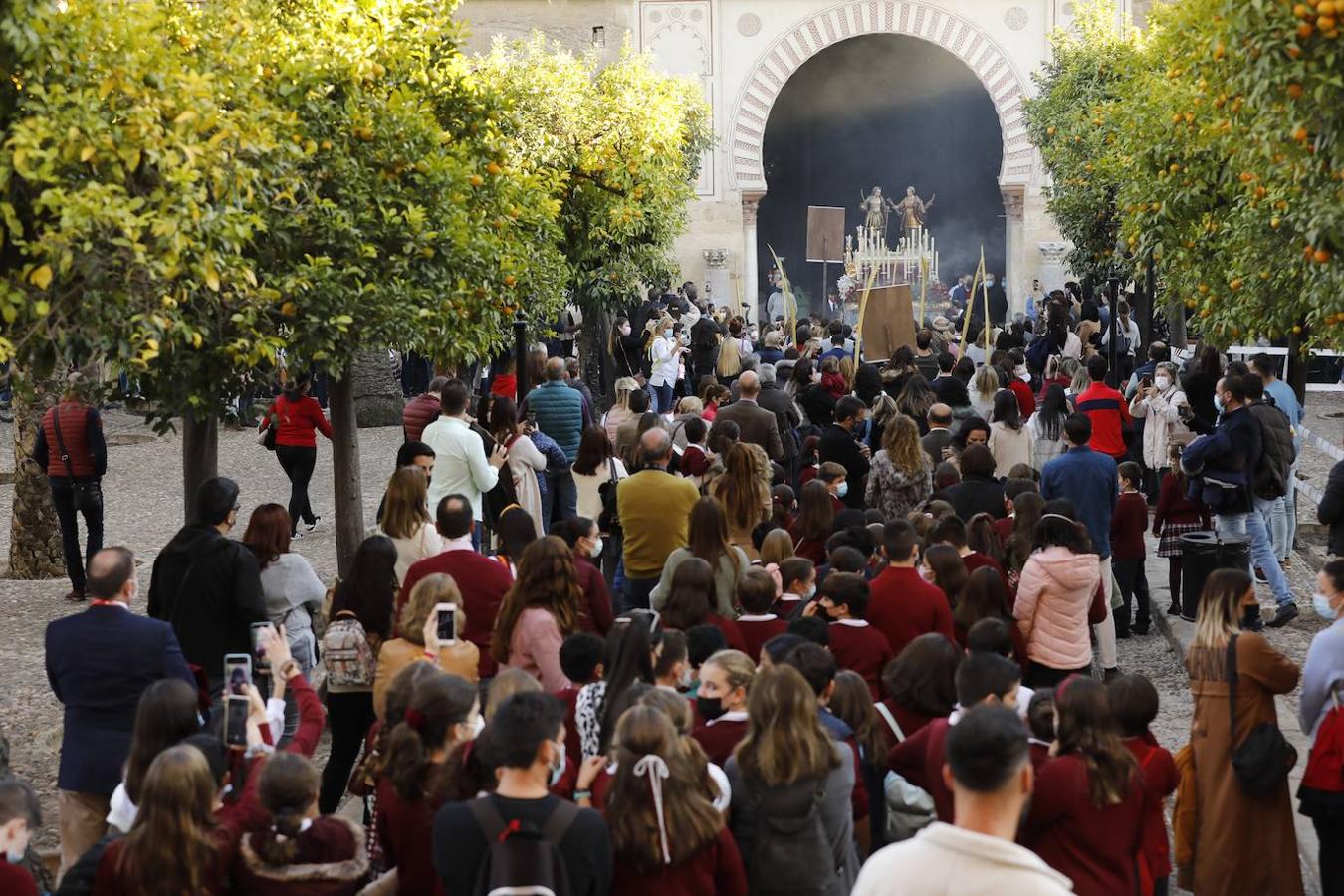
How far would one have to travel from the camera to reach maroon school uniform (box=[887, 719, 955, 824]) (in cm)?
502

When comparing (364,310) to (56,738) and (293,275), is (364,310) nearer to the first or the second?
(293,275)

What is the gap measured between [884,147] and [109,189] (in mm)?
29465

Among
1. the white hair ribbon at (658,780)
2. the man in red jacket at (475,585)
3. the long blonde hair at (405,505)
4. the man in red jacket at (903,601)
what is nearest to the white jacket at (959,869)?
the white hair ribbon at (658,780)

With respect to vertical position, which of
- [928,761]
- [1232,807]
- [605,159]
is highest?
[605,159]

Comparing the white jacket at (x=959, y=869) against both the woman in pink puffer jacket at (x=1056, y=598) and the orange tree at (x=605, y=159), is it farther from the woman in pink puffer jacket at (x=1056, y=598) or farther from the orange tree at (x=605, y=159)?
the orange tree at (x=605, y=159)

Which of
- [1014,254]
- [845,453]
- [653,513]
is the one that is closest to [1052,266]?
[1014,254]

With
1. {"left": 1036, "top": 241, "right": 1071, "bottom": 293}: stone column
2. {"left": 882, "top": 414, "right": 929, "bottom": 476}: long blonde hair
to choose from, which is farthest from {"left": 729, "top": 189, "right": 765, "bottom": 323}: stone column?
{"left": 882, "top": 414, "right": 929, "bottom": 476}: long blonde hair

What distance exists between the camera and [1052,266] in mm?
30156

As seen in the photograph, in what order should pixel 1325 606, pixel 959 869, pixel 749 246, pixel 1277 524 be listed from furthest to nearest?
pixel 749 246 < pixel 1277 524 < pixel 1325 606 < pixel 959 869

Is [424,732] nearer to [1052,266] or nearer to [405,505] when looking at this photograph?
[405,505]

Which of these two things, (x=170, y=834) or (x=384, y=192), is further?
(x=384, y=192)

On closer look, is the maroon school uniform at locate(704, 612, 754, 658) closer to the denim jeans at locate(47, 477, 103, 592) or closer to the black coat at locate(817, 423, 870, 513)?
the black coat at locate(817, 423, 870, 513)

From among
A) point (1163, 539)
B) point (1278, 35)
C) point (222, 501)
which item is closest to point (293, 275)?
point (222, 501)

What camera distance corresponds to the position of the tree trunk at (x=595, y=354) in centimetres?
2327
